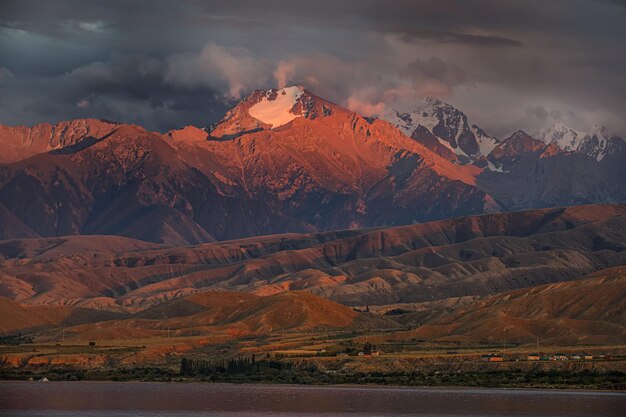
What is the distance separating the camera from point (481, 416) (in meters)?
173

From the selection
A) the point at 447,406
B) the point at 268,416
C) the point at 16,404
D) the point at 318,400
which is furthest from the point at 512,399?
the point at 16,404

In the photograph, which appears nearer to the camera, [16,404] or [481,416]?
[481,416]

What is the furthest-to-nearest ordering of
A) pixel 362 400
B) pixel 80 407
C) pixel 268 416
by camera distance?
pixel 362 400, pixel 80 407, pixel 268 416

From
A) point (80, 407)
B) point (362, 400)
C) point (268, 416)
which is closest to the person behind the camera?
point (268, 416)

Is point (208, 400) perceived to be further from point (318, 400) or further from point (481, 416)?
point (481, 416)

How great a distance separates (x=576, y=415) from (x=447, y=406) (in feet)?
69.6

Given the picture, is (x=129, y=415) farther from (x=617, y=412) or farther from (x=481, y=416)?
(x=617, y=412)

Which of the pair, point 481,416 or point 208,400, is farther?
point 208,400

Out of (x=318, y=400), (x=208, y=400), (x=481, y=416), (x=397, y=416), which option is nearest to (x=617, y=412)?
(x=481, y=416)

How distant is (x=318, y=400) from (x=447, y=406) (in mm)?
21040

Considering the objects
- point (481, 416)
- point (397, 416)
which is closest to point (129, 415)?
point (397, 416)

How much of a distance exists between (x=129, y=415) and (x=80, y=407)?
15.5m

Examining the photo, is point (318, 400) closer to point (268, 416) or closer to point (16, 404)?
point (268, 416)

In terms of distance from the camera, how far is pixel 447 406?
187750 mm
